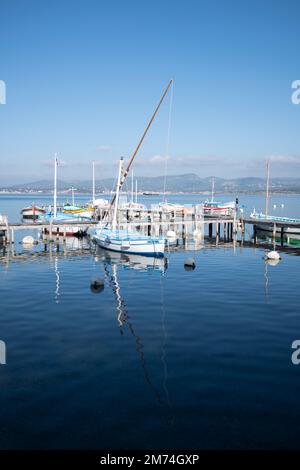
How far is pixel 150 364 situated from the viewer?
1666 cm

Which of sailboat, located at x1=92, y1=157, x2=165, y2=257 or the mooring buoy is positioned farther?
sailboat, located at x1=92, y1=157, x2=165, y2=257

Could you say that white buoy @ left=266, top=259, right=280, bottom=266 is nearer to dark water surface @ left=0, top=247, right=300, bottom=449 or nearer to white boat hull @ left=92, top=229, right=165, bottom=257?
dark water surface @ left=0, top=247, right=300, bottom=449

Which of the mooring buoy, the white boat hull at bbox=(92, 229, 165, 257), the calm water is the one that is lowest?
the calm water

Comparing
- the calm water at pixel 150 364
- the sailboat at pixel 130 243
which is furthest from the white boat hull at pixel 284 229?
the calm water at pixel 150 364

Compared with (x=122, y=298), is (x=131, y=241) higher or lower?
higher

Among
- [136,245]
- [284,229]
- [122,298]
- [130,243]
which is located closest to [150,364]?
[122,298]

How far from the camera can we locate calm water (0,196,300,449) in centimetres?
1191

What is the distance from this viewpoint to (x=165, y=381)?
15.1 metres

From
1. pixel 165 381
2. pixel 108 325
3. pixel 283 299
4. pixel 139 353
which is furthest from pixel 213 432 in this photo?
pixel 283 299

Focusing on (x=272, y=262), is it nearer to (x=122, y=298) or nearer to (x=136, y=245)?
(x=136, y=245)

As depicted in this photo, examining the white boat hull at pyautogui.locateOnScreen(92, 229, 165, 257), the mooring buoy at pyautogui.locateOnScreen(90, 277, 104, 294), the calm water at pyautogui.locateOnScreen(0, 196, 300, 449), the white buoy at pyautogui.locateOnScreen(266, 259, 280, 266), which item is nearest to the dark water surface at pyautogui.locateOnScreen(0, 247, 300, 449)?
the calm water at pyautogui.locateOnScreen(0, 196, 300, 449)

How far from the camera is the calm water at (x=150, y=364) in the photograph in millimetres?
11906

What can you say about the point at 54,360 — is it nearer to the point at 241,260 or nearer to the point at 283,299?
the point at 283,299
